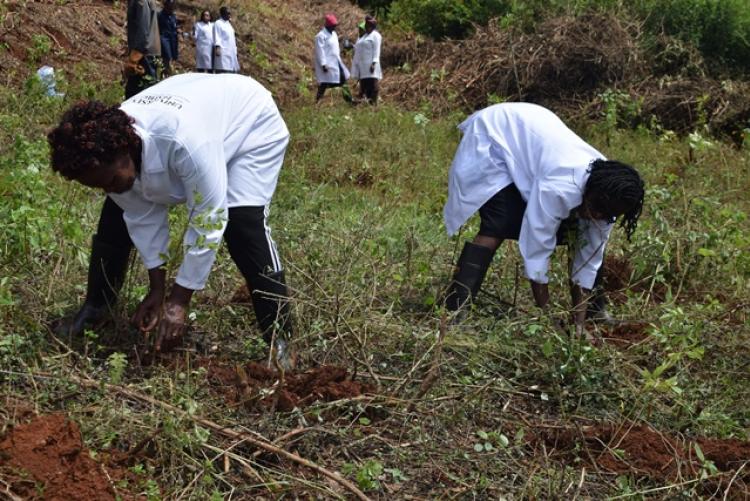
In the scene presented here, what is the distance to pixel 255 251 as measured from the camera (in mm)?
3553

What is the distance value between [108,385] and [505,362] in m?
1.58

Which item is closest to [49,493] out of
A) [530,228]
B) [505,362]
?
[505,362]

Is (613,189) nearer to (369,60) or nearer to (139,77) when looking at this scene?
(139,77)

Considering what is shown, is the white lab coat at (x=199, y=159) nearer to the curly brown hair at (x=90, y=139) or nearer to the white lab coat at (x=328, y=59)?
the curly brown hair at (x=90, y=139)

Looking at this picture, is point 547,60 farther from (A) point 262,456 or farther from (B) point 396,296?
(A) point 262,456

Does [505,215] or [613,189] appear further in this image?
[505,215]

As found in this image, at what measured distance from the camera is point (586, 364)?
378cm

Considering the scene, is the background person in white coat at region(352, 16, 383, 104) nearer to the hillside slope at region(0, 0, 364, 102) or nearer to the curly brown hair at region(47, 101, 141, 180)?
the hillside slope at region(0, 0, 364, 102)

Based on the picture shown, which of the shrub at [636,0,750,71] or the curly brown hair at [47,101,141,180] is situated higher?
the curly brown hair at [47,101,141,180]

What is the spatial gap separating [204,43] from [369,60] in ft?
6.71

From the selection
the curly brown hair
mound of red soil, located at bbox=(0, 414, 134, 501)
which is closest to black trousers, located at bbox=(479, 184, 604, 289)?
the curly brown hair

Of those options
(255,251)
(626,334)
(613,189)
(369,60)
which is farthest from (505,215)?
(369,60)

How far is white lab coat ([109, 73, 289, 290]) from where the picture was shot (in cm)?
317

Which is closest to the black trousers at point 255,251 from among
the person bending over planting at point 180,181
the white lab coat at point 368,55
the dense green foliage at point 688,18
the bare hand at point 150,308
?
the person bending over planting at point 180,181
